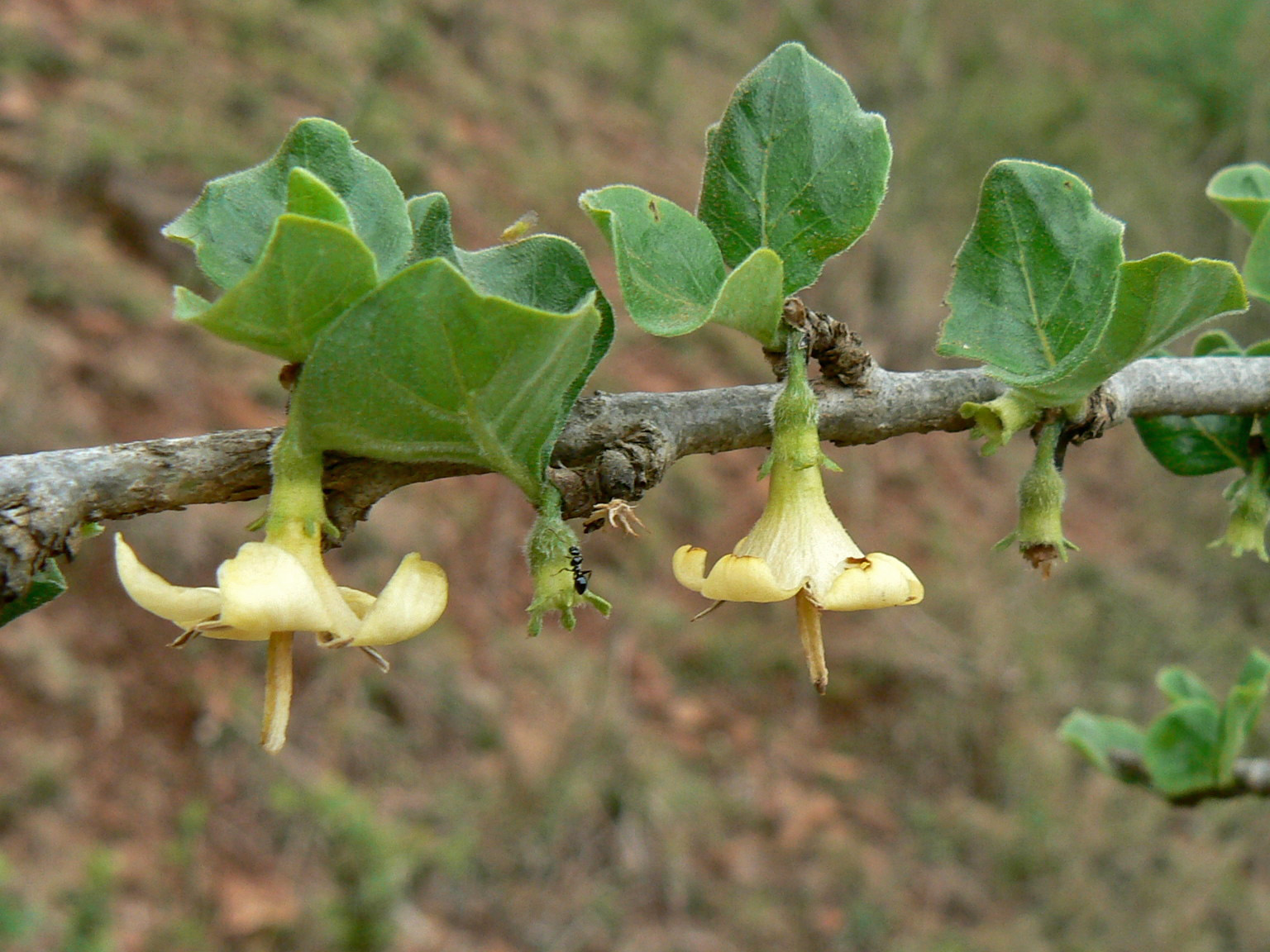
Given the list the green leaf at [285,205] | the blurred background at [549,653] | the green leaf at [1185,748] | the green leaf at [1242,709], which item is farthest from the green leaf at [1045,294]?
the blurred background at [549,653]

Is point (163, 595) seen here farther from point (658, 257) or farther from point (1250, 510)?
point (1250, 510)

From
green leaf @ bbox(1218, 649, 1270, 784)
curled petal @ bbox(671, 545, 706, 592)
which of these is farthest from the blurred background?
curled petal @ bbox(671, 545, 706, 592)

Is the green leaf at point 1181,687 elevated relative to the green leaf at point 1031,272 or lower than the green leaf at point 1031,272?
lower

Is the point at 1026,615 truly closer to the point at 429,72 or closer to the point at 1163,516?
the point at 1163,516

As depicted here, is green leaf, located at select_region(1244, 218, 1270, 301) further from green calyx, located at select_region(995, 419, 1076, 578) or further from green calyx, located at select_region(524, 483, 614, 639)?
green calyx, located at select_region(524, 483, 614, 639)

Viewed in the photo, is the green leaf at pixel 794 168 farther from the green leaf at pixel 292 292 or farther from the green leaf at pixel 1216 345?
the green leaf at pixel 1216 345

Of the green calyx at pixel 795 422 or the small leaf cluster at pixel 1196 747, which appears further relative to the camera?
the small leaf cluster at pixel 1196 747

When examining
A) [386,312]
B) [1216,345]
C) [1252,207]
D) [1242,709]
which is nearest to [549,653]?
[1242,709]

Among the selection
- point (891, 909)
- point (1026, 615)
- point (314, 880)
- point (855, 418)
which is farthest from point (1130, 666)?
point (855, 418)
